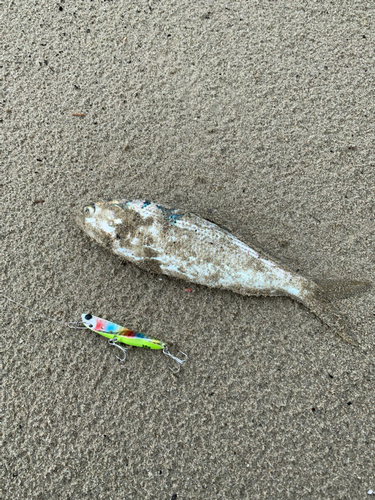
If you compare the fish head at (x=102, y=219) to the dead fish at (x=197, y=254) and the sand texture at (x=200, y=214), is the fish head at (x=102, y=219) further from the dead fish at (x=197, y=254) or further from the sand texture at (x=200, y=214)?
the sand texture at (x=200, y=214)

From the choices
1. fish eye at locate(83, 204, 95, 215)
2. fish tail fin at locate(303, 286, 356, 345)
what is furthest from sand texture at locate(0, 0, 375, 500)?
fish eye at locate(83, 204, 95, 215)

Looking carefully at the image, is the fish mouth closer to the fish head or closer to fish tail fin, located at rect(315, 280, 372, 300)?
the fish head

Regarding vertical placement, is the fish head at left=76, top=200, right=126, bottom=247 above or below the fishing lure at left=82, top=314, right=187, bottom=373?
above

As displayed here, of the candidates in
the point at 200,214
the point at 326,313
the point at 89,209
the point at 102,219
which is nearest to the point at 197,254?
the point at 200,214

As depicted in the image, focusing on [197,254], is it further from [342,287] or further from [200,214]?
[342,287]

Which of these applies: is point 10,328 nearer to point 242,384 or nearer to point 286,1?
point 242,384

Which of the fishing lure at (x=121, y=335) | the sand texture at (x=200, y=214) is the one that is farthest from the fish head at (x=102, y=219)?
the fishing lure at (x=121, y=335)
